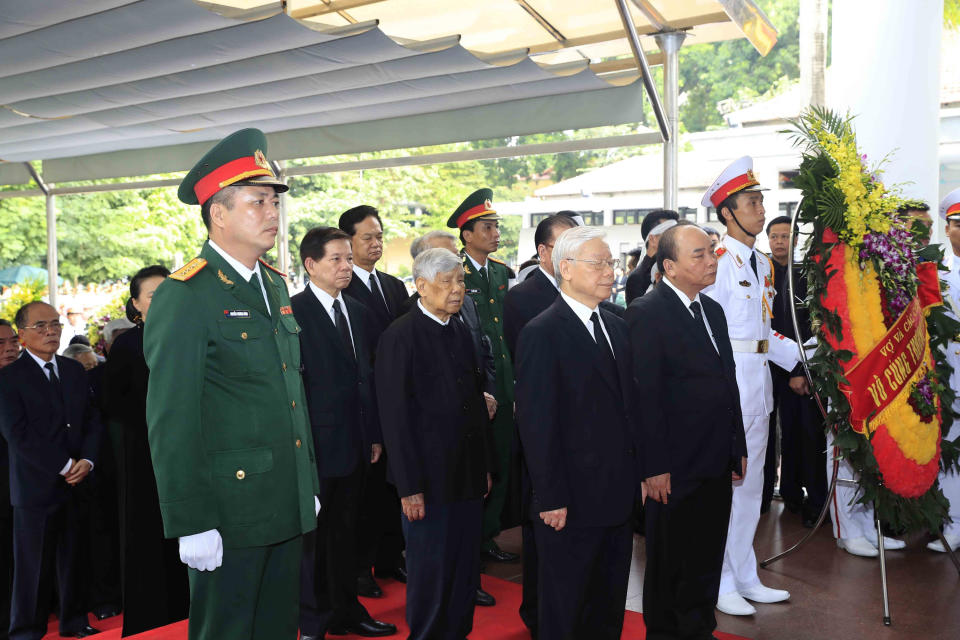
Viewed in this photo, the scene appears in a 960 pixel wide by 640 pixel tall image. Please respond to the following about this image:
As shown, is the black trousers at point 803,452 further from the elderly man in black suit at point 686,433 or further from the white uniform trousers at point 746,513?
the elderly man in black suit at point 686,433

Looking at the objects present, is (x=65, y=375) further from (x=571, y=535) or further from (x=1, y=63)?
(x=571, y=535)

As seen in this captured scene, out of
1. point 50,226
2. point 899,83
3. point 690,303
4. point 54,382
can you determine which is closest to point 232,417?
point 690,303

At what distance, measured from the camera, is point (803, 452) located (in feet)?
18.4

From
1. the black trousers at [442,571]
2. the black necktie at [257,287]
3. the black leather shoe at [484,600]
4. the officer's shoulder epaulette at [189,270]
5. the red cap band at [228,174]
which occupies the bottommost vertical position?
the black leather shoe at [484,600]

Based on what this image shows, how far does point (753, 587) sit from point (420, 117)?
165 inches

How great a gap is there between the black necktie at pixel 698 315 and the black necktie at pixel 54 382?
3214 mm

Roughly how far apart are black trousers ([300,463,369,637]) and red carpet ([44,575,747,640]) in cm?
17

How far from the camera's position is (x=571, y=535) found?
9.62 ft

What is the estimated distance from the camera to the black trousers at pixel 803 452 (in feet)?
18.1

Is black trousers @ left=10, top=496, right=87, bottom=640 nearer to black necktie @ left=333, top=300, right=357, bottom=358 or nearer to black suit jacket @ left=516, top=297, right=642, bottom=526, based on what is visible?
black necktie @ left=333, top=300, right=357, bottom=358

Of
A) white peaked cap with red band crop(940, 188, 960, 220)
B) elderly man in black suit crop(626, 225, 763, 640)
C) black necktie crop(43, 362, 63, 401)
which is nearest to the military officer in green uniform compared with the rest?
elderly man in black suit crop(626, 225, 763, 640)

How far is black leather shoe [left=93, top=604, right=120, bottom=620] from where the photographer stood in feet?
15.6

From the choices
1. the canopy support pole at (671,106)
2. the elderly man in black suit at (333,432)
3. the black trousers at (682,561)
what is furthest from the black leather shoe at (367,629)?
the canopy support pole at (671,106)

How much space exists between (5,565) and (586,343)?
3.50m
